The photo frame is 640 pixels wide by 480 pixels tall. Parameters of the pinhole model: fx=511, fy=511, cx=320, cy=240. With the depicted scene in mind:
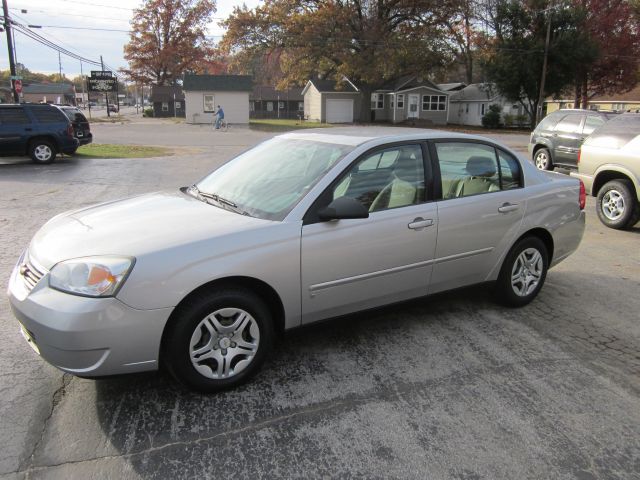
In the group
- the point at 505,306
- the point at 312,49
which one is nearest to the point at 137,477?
the point at 505,306

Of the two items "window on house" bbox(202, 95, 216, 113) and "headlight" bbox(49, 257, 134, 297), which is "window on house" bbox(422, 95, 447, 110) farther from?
"headlight" bbox(49, 257, 134, 297)

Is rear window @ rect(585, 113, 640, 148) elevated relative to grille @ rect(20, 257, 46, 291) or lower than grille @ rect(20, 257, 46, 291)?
elevated

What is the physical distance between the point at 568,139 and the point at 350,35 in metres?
33.2

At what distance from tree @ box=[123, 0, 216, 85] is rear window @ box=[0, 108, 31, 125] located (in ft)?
189

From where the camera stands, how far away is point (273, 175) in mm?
4027

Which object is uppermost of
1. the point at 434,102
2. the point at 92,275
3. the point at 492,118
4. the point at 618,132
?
the point at 434,102

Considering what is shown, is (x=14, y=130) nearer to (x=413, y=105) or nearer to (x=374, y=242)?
(x=374, y=242)

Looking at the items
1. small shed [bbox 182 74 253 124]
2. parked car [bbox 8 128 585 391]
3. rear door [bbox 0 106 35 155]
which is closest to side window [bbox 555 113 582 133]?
parked car [bbox 8 128 585 391]

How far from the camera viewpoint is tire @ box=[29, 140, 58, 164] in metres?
15.2

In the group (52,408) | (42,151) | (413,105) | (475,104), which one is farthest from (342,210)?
(475,104)

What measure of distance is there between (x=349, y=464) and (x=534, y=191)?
318cm

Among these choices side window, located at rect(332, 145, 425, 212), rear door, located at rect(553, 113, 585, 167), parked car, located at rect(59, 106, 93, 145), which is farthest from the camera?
parked car, located at rect(59, 106, 93, 145)

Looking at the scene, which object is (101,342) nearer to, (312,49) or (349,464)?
(349,464)

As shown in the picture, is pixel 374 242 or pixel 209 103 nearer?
pixel 374 242
